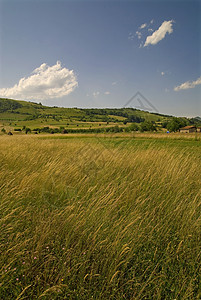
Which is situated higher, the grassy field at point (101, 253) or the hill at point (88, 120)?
the hill at point (88, 120)

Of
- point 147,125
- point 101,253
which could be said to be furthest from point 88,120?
point 101,253

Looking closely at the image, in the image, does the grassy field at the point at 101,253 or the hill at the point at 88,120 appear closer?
the grassy field at the point at 101,253

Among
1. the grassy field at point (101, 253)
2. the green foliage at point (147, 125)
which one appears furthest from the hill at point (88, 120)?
the grassy field at point (101, 253)

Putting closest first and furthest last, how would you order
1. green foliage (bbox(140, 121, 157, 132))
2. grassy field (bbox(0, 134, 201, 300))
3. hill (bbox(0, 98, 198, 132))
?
grassy field (bbox(0, 134, 201, 300)) < hill (bbox(0, 98, 198, 132)) < green foliage (bbox(140, 121, 157, 132))

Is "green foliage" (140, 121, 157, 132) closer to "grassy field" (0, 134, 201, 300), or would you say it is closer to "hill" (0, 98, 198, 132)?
"hill" (0, 98, 198, 132)

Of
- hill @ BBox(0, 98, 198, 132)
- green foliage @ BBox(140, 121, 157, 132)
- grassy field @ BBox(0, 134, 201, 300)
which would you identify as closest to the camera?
grassy field @ BBox(0, 134, 201, 300)

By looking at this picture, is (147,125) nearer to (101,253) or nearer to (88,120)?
(101,253)

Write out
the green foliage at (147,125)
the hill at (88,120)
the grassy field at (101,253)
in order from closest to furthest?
the grassy field at (101,253)
the hill at (88,120)
the green foliage at (147,125)

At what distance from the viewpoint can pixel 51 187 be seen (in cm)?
303

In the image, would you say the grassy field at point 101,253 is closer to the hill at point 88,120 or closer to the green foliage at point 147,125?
the hill at point 88,120

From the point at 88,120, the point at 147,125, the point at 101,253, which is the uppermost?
the point at 88,120

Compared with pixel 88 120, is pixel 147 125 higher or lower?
lower

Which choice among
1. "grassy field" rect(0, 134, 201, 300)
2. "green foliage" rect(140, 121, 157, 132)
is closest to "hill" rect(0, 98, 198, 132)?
"green foliage" rect(140, 121, 157, 132)

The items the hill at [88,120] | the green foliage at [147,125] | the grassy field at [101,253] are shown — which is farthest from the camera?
the green foliage at [147,125]
